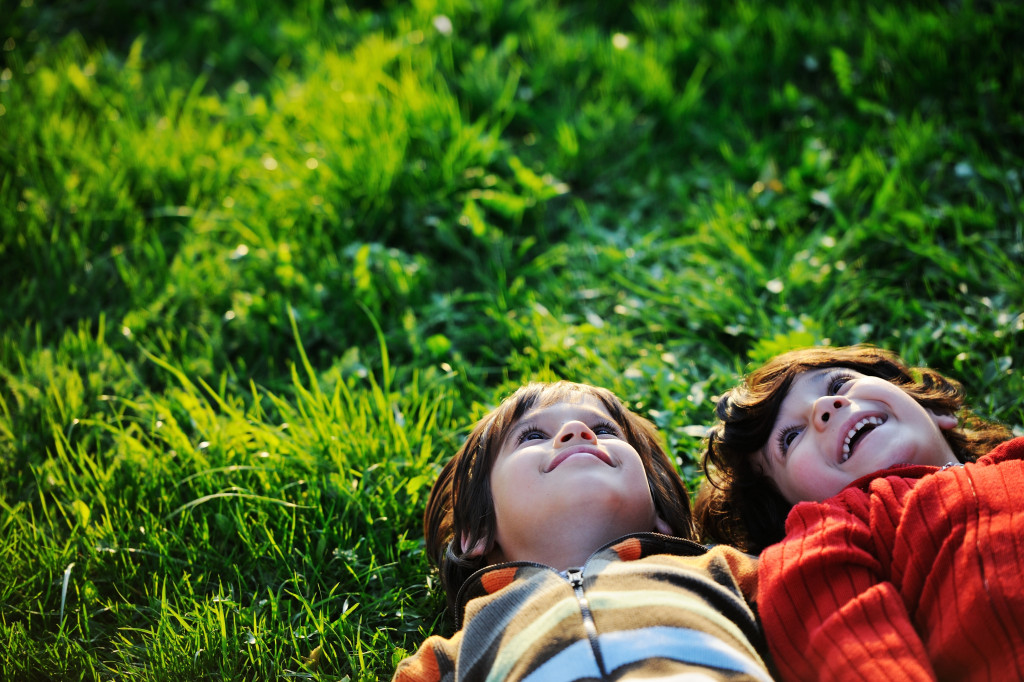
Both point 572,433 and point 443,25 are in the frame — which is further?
point 443,25

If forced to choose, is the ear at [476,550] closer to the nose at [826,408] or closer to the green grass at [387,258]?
the green grass at [387,258]

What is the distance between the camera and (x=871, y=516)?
1949 millimetres

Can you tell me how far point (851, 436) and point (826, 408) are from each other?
0.09 meters

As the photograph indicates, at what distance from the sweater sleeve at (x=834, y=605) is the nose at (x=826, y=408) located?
0.24 m

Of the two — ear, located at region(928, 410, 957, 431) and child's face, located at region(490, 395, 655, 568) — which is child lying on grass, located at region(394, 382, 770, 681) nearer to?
child's face, located at region(490, 395, 655, 568)

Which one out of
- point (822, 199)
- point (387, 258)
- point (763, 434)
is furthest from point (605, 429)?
point (822, 199)

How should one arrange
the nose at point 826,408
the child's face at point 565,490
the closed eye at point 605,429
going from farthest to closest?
the closed eye at point 605,429 → the nose at point 826,408 → the child's face at point 565,490

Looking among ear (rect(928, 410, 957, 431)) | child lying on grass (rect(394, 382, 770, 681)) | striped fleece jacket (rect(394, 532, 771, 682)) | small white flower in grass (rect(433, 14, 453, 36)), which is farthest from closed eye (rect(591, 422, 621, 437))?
small white flower in grass (rect(433, 14, 453, 36))

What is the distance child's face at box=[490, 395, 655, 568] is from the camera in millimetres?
2066

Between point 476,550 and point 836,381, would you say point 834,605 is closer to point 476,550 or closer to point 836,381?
point 836,381

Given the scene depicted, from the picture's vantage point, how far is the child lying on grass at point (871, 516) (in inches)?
66.9

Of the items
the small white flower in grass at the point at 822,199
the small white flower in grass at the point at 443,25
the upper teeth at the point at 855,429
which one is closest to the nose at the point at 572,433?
the upper teeth at the point at 855,429

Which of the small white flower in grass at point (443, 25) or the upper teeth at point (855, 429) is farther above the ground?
the small white flower in grass at point (443, 25)

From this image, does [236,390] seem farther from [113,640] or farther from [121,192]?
[121,192]
